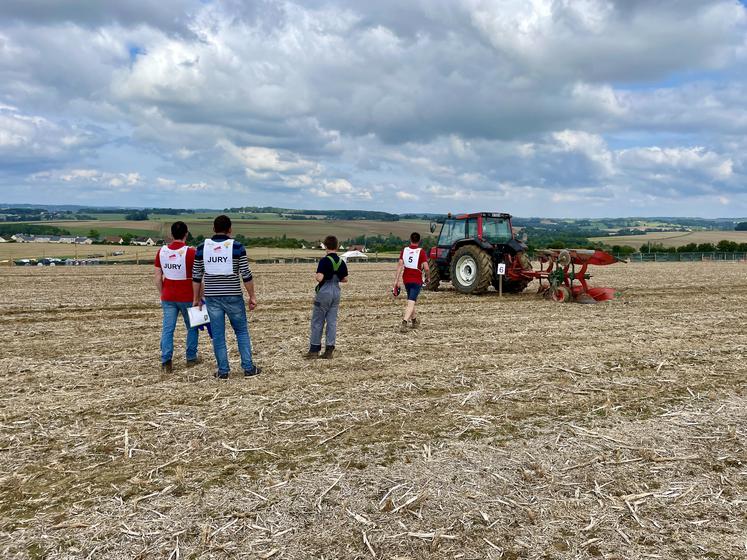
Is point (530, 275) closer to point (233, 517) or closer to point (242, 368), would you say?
point (242, 368)

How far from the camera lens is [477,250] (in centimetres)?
1405

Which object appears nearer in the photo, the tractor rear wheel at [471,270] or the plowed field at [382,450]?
the plowed field at [382,450]

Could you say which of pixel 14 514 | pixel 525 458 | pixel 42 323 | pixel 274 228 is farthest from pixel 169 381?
pixel 274 228

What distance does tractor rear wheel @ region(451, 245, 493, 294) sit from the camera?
13930 millimetres

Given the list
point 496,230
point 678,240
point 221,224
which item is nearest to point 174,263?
point 221,224

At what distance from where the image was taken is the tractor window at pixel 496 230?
47.4 feet

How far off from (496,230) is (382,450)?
10.9 meters

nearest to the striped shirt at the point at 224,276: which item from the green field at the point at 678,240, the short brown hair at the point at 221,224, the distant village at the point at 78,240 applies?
the short brown hair at the point at 221,224

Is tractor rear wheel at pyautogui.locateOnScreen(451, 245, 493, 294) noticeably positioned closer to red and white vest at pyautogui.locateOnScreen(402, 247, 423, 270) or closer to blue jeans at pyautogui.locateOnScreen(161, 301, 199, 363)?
red and white vest at pyautogui.locateOnScreen(402, 247, 423, 270)

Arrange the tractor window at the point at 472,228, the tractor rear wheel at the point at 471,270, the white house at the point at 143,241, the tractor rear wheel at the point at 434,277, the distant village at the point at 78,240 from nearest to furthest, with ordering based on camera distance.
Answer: the tractor rear wheel at the point at 471,270 < the tractor window at the point at 472,228 < the tractor rear wheel at the point at 434,277 < the white house at the point at 143,241 < the distant village at the point at 78,240

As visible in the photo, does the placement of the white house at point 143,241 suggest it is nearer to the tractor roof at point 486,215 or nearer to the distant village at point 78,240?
the distant village at point 78,240

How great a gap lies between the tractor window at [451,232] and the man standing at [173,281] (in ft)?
30.7

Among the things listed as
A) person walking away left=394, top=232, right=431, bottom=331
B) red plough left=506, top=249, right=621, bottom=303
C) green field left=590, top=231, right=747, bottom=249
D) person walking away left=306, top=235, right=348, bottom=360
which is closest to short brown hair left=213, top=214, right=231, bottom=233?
person walking away left=306, top=235, right=348, bottom=360

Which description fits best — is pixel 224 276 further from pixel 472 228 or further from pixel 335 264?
pixel 472 228
